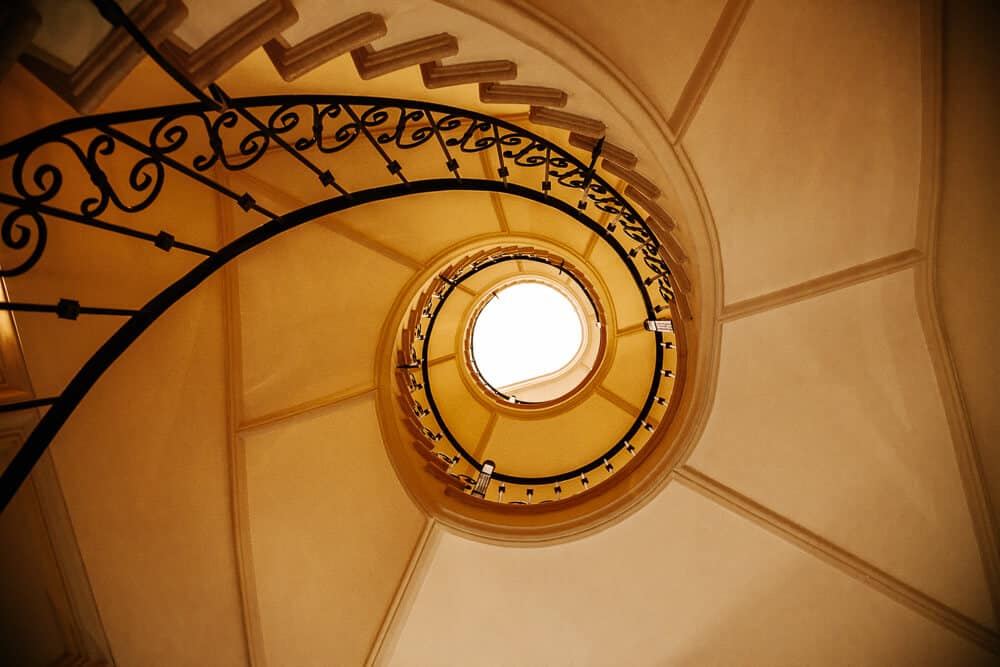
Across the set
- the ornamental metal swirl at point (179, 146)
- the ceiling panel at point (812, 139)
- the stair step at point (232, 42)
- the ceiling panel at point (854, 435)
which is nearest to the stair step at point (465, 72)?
the ornamental metal swirl at point (179, 146)

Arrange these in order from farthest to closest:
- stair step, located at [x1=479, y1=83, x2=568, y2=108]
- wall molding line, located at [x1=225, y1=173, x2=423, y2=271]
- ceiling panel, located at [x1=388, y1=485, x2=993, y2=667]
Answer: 1. ceiling panel, located at [x1=388, y1=485, x2=993, y2=667]
2. wall molding line, located at [x1=225, y1=173, x2=423, y2=271]
3. stair step, located at [x1=479, y1=83, x2=568, y2=108]

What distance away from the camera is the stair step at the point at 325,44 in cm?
206

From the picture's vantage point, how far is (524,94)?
8.30ft

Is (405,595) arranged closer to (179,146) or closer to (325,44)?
(179,146)

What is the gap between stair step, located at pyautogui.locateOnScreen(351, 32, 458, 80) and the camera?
220 centimetres

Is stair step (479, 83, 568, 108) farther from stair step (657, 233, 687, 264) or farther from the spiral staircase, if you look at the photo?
stair step (657, 233, 687, 264)

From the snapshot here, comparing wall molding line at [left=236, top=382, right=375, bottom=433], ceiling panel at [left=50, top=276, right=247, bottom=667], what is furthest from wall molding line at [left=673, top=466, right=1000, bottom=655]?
ceiling panel at [left=50, top=276, right=247, bottom=667]

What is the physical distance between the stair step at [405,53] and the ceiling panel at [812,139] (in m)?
1.30

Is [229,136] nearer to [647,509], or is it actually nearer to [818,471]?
[647,509]

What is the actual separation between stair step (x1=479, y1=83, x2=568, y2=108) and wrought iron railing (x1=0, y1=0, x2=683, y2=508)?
320mm

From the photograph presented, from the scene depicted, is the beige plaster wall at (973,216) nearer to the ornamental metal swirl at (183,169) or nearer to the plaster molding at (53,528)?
the ornamental metal swirl at (183,169)

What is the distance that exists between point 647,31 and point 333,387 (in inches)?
139

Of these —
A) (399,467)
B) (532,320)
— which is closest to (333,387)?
(399,467)

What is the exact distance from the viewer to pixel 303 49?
2.08m
